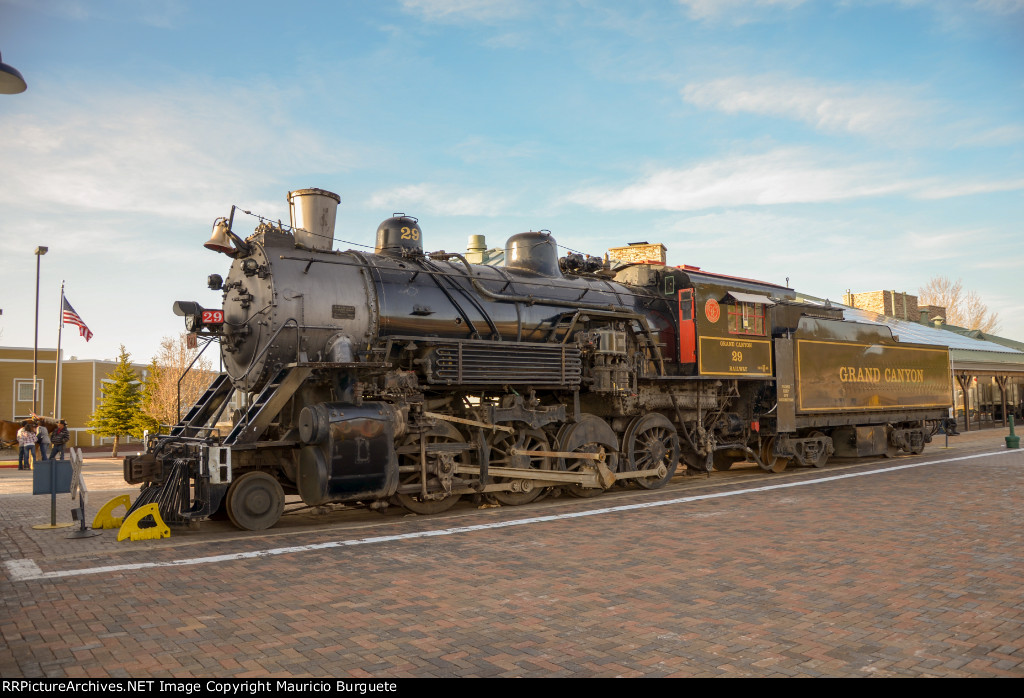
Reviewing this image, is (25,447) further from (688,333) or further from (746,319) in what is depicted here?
(746,319)

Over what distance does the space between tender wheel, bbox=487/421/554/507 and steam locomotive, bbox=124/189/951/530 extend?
0.03 meters

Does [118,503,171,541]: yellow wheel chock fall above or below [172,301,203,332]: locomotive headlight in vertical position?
below

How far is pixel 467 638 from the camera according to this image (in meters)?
4.62

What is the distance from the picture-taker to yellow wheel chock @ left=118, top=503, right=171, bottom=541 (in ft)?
25.4

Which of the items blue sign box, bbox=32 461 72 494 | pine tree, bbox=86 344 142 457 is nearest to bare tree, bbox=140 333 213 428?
pine tree, bbox=86 344 142 457

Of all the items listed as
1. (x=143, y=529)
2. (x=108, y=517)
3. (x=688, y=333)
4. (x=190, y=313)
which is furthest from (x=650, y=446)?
(x=108, y=517)

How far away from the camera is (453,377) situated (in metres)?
9.16

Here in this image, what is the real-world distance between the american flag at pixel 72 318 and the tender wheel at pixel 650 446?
2428cm

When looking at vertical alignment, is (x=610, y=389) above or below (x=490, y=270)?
below

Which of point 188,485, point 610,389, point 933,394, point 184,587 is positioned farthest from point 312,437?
point 933,394

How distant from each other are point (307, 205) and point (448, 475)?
12.9 feet

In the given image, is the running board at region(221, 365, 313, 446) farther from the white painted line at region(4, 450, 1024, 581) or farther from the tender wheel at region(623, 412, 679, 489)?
the tender wheel at region(623, 412, 679, 489)

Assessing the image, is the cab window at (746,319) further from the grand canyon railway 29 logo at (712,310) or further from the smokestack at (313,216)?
the smokestack at (313,216)
